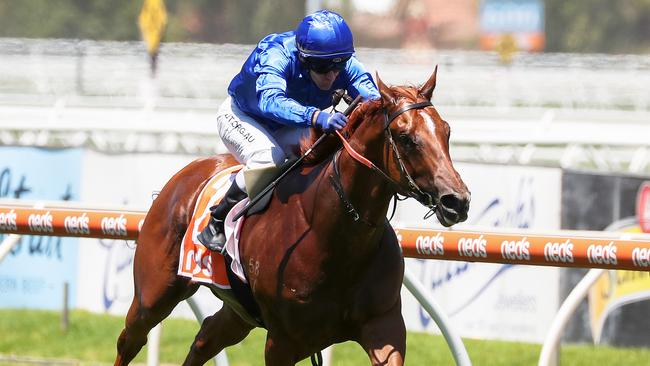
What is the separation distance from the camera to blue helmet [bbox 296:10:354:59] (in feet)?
16.0

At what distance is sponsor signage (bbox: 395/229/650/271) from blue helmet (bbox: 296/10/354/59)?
1.08 m

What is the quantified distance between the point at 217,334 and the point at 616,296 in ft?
12.1

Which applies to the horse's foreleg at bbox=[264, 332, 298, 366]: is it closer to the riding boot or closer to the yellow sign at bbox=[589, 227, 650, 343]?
the riding boot

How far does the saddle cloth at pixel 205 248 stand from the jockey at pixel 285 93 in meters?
0.09

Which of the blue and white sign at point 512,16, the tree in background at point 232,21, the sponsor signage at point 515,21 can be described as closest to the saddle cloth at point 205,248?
the tree in background at point 232,21

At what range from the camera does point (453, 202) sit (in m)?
4.18

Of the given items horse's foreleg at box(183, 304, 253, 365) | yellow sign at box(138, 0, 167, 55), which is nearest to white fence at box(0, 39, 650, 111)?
yellow sign at box(138, 0, 167, 55)

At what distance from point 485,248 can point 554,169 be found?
139 inches

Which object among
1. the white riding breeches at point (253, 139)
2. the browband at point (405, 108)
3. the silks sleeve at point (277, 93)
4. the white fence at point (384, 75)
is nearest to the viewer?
the browband at point (405, 108)

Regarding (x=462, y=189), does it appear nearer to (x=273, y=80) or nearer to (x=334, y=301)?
(x=334, y=301)

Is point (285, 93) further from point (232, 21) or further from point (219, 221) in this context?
point (232, 21)

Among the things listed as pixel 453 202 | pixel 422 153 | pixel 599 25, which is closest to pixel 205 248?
pixel 422 153

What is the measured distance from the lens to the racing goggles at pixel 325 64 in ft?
16.3

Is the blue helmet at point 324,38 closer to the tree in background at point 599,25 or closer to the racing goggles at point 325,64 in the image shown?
the racing goggles at point 325,64
